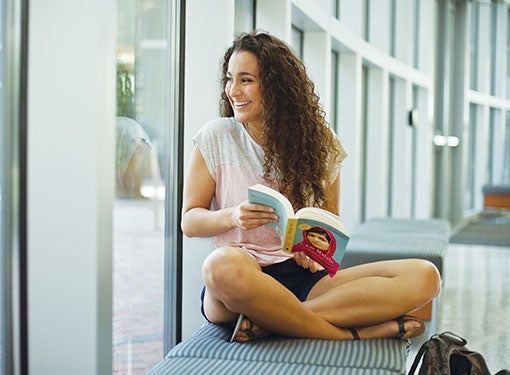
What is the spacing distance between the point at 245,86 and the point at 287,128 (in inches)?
8.4

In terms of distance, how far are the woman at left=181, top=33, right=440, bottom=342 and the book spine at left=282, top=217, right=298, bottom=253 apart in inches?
6.8

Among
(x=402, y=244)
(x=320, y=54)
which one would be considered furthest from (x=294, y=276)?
(x=320, y=54)

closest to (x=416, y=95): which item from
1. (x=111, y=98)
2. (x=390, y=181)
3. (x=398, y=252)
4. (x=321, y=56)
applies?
(x=390, y=181)

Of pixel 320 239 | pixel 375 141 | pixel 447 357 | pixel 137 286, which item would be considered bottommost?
pixel 447 357

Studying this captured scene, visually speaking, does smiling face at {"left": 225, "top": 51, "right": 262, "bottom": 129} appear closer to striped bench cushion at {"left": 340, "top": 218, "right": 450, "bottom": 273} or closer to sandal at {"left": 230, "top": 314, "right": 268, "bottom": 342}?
sandal at {"left": 230, "top": 314, "right": 268, "bottom": 342}

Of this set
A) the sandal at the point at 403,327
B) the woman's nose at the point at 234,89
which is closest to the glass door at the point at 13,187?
the woman's nose at the point at 234,89

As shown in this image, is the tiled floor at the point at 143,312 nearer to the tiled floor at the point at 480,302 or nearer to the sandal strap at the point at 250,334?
the tiled floor at the point at 480,302

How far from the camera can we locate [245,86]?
274 centimetres

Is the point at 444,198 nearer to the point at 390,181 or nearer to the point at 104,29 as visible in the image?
the point at 390,181

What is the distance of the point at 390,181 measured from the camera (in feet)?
27.5

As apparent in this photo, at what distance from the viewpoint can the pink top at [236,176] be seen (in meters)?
2.72

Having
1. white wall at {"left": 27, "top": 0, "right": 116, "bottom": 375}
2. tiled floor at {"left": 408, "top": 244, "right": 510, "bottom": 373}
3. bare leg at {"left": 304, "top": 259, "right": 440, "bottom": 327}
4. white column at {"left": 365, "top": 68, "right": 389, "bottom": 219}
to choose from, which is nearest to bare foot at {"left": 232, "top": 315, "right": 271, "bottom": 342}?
bare leg at {"left": 304, "top": 259, "right": 440, "bottom": 327}

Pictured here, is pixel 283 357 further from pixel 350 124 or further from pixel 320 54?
pixel 350 124

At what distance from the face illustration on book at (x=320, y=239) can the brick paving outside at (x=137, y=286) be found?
28.0 inches
